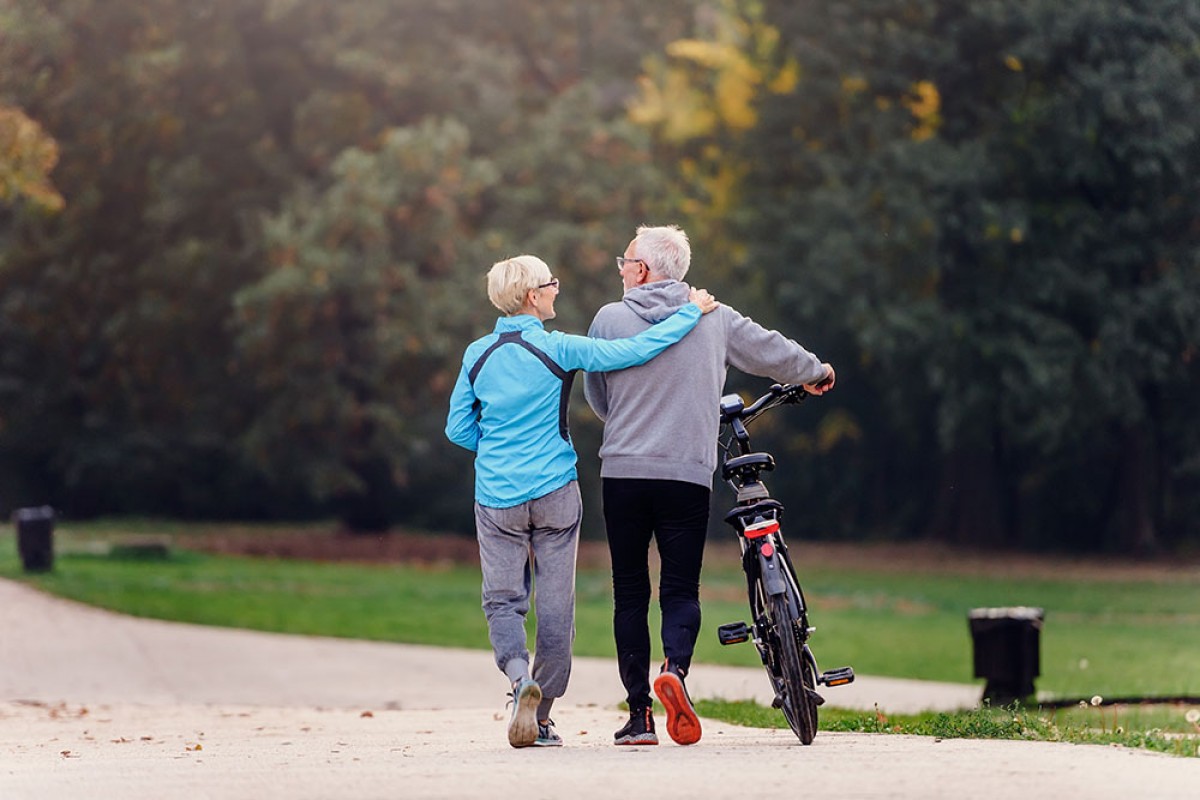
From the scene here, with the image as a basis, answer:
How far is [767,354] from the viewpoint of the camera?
725 centimetres

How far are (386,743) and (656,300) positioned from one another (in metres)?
2.27

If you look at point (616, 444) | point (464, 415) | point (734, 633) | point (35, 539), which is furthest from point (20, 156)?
point (734, 633)

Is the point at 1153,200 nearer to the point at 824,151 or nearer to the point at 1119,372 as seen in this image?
Result: the point at 1119,372

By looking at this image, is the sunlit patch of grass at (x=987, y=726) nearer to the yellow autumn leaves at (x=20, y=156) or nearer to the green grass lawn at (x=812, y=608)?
the green grass lawn at (x=812, y=608)

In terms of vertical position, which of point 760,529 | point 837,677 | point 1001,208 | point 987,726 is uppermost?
point 1001,208

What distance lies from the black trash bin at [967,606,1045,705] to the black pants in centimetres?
551

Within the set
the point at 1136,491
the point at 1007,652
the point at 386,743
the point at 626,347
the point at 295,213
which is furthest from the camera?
the point at 1136,491

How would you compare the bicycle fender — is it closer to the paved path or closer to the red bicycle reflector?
the red bicycle reflector

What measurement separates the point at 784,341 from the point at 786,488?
32030 millimetres

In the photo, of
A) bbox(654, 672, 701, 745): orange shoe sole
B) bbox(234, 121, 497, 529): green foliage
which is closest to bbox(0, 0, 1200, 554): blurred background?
bbox(234, 121, 497, 529): green foliage

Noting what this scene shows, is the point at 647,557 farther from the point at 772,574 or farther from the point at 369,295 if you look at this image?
the point at 369,295

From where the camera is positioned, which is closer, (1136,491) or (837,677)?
(837,677)

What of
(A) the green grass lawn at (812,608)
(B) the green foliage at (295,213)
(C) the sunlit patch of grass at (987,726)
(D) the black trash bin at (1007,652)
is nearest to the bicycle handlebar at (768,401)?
(C) the sunlit patch of grass at (987,726)

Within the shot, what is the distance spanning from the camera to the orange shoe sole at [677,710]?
6.82 m
